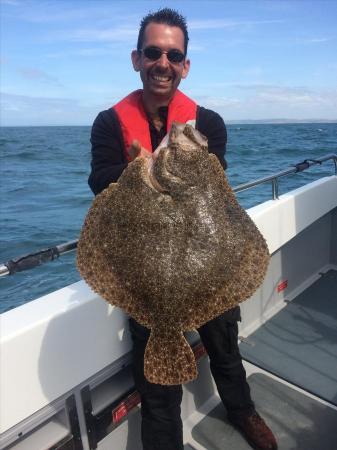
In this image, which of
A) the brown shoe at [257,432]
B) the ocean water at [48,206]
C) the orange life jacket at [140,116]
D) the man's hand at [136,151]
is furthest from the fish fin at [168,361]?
the ocean water at [48,206]

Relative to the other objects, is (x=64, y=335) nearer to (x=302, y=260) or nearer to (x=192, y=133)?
(x=192, y=133)

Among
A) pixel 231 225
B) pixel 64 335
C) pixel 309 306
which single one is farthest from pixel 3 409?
pixel 309 306

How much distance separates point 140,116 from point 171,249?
113cm

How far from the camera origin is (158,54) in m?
2.20

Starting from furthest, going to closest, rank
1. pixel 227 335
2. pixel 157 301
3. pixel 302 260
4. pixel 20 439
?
pixel 302 260 < pixel 227 335 < pixel 20 439 < pixel 157 301

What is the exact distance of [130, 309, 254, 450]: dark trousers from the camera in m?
2.43

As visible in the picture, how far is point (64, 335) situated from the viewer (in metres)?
2.15

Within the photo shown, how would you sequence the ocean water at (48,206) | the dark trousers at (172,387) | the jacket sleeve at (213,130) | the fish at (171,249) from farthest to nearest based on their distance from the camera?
1. the ocean water at (48,206)
2. the jacket sleeve at (213,130)
3. the dark trousers at (172,387)
4. the fish at (171,249)

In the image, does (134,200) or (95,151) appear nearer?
(134,200)

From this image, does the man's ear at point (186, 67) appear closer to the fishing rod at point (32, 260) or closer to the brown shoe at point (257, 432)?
the fishing rod at point (32, 260)

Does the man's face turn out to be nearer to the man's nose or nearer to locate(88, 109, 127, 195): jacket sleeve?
the man's nose

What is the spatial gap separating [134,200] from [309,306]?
3.49m

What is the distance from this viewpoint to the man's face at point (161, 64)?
2.18 metres

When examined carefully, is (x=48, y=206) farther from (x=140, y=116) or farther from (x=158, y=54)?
(x=158, y=54)
